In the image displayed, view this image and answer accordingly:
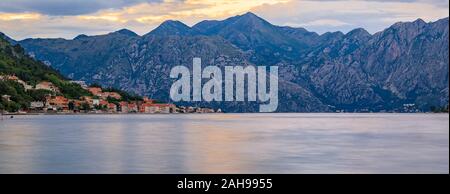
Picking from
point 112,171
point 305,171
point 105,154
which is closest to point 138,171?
point 112,171

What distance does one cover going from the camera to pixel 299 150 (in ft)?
169
